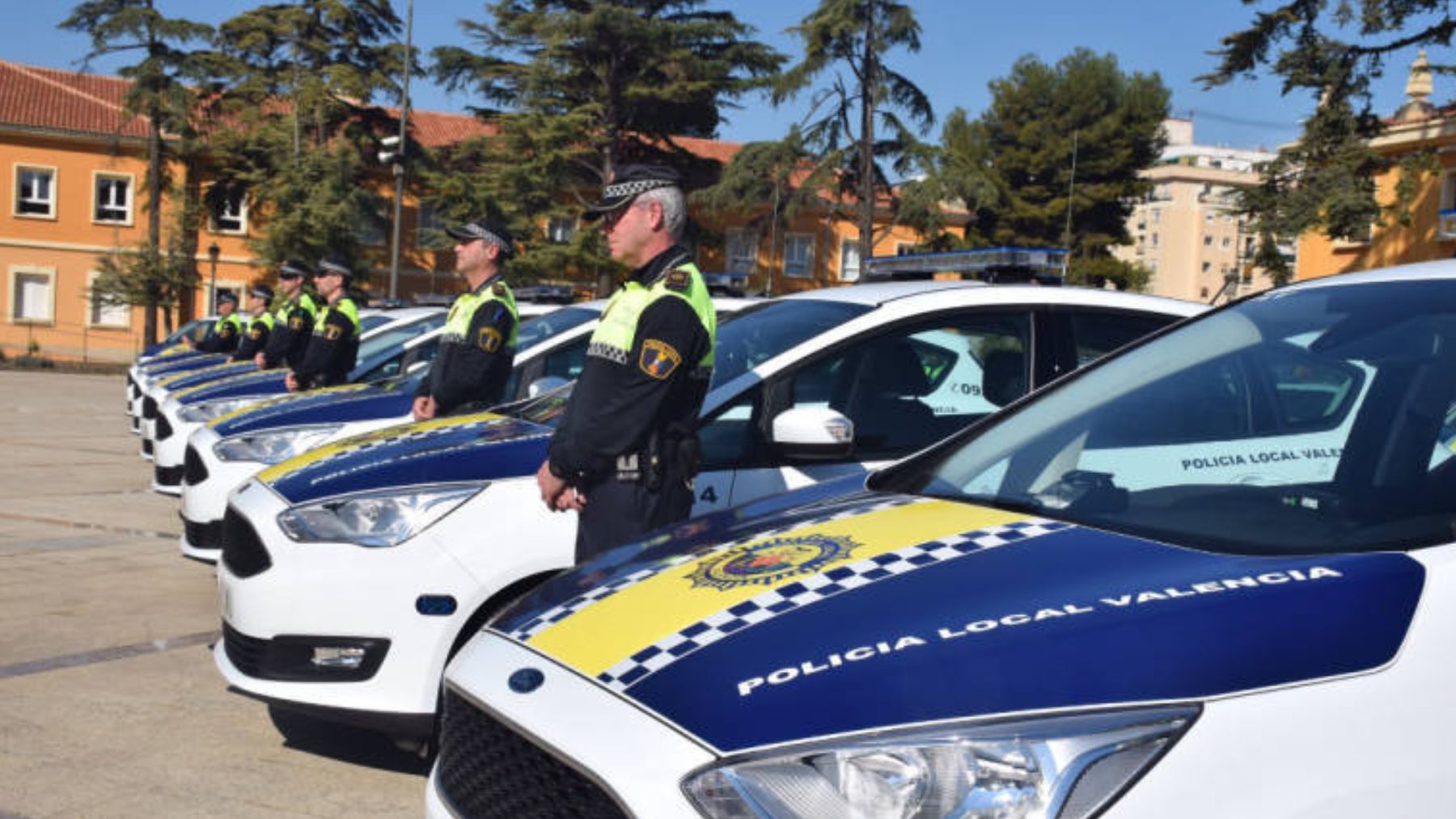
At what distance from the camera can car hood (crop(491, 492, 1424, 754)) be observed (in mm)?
1874

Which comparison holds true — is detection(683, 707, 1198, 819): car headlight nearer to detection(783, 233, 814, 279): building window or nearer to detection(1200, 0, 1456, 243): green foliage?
detection(1200, 0, 1456, 243): green foliage

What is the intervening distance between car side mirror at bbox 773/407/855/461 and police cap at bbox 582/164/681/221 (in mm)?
828

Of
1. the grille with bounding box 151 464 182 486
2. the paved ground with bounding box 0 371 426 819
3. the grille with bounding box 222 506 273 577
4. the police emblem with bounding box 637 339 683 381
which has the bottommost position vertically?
the paved ground with bounding box 0 371 426 819

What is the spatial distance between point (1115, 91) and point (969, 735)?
5791 centimetres

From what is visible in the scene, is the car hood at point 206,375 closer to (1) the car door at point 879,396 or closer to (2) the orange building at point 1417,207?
(1) the car door at point 879,396

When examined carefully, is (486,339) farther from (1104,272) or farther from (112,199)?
(112,199)

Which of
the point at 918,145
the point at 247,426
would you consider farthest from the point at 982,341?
the point at 918,145

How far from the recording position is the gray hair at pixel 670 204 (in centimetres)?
A: 422

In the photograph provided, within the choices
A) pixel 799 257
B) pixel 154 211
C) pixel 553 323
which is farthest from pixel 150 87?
pixel 553 323

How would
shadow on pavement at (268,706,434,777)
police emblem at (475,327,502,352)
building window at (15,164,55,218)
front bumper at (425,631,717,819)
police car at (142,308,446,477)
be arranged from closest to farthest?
front bumper at (425,631,717,819), shadow on pavement at (268,706,434,777), police emblem at (475,327,502,352), police car at (142,308,446,477), building window at (15,164,55,218)

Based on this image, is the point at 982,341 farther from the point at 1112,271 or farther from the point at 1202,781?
the point at 1112,271

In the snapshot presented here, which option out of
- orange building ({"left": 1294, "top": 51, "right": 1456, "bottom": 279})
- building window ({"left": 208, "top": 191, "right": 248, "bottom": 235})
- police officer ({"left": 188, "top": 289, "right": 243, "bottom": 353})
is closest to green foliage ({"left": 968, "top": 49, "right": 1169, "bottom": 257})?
orange building ({"left": 1294, "top": 51, "right": 1456, "bottom": 279})

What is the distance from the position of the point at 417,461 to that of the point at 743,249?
4023 cm

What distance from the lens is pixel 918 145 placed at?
34.8 m
